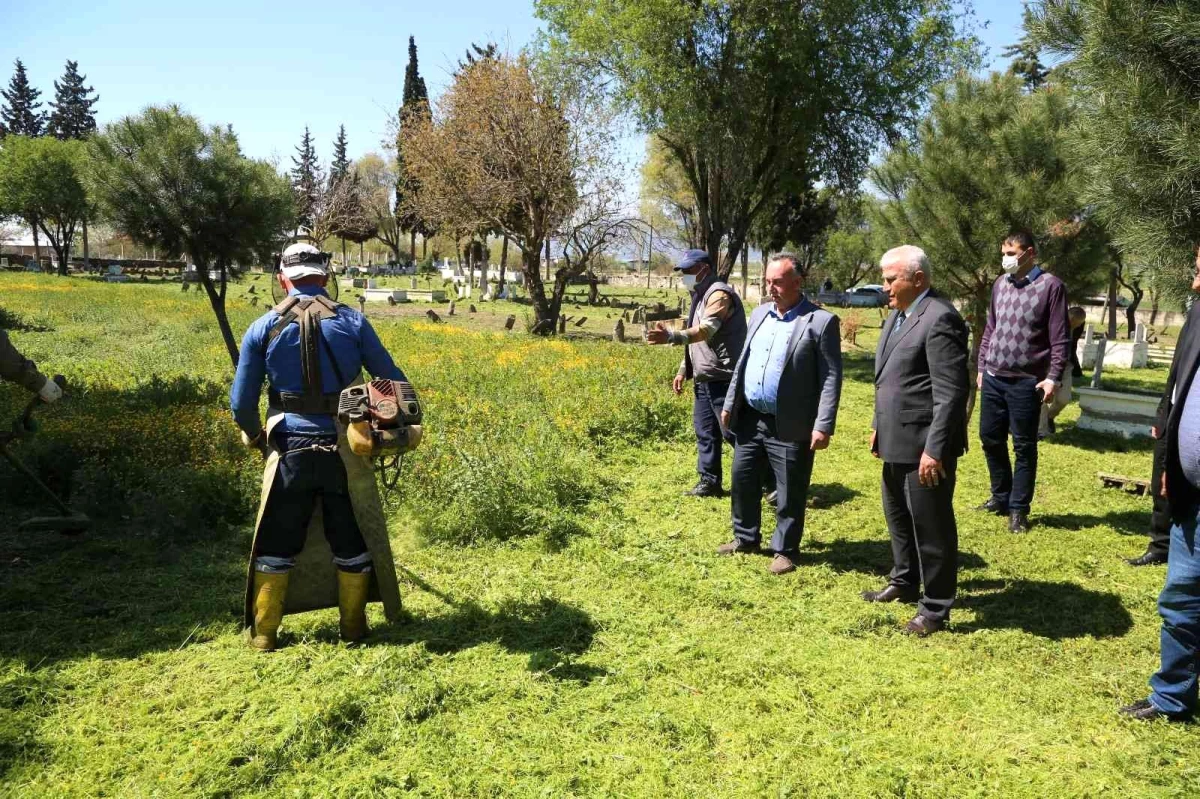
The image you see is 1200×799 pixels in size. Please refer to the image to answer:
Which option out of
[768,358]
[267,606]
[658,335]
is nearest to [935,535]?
[768,358]

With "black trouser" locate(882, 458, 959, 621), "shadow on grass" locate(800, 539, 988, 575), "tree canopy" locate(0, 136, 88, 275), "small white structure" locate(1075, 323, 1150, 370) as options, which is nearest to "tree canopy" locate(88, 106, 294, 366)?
"shadow on grass" locate(800, 539, 988, 575)

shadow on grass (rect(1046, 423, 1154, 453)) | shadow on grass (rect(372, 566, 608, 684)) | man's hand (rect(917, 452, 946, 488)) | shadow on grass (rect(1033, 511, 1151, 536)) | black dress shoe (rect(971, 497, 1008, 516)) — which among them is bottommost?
shadow on grass (rect(372, 566, 608, 684))

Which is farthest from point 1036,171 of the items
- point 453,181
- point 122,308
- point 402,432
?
point 122,308

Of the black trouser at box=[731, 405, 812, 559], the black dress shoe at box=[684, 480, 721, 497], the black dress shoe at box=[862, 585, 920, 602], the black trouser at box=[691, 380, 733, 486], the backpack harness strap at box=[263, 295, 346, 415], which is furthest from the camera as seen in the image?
the black dress shoe at box=[684, 480, 721, 497]

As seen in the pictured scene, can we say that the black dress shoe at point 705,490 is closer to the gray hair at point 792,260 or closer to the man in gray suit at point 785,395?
the man in gray suit at point 785,395

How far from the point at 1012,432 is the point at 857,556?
6.03 feet

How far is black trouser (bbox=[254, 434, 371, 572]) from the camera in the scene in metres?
3.85

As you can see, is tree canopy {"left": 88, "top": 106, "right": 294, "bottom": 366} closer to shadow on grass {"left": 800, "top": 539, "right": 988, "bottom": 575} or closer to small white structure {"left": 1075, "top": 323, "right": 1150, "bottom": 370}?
shadow on grass {"left": 800, "top": 539, "right": 988, "bottom": 575}

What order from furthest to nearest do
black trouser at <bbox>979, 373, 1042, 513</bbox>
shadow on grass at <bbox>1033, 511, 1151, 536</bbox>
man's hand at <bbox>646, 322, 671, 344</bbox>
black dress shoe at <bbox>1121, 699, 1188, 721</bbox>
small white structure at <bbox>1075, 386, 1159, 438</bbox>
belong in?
small white structure at <bbox>1075, 386, 1159, 438</bbox> → shadow on grass at <bbox>1033, 511, 1151, 536</bbox> → black trouser at <bbox>979, 373, 1042, 513</bbox> → man's hand at <bbox>646, 322, 671, 344</bbox> → black dress shoe at <bbox>1121, 699, 1188, 721</bbox>

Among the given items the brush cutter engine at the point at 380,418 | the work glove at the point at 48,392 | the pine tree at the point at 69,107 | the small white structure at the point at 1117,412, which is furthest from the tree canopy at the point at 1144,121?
the pine tree at the point at 69,107

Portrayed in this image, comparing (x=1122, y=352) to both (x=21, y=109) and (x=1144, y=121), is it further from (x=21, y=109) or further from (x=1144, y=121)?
(x=21, y=109)

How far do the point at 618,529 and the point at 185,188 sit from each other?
9.51 metres

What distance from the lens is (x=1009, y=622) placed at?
14.4 feet

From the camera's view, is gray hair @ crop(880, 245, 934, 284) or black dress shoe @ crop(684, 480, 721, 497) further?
black dress shoe @ crop(684, 480, 721, 497)
